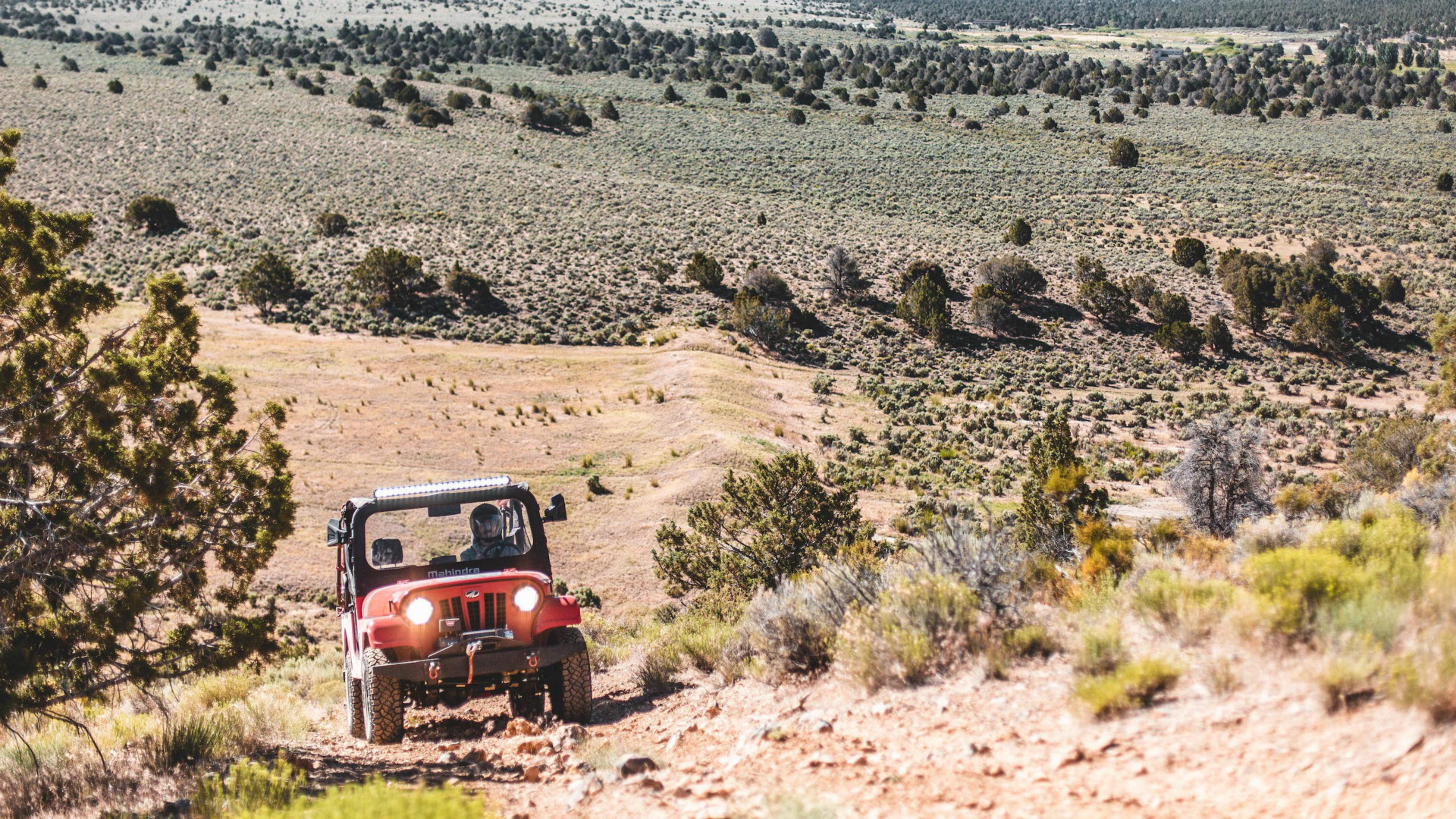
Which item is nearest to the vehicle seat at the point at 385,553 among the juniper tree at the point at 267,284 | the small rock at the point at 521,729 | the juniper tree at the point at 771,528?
the small rock at the point at 521,729

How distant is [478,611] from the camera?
24.1ft

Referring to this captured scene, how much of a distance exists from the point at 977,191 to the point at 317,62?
75892 millimetres

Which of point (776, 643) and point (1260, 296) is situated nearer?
point (776, 643)

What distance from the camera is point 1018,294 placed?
49.9m

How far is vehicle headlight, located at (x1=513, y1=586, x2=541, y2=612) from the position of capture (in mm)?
7410

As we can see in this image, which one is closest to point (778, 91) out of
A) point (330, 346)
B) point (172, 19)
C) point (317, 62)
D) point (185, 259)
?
point (317, 62)

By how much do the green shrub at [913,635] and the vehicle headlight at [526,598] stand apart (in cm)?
231

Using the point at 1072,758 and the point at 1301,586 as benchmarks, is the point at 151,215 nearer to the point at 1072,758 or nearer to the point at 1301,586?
the point at 1072,758

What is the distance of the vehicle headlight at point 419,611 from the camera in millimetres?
7188

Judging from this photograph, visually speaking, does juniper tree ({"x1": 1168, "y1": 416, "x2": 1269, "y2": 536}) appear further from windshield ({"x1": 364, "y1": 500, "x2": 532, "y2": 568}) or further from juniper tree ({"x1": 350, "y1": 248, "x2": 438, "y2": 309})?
juniper tree ({"x1": 350, "y1": 248, "x2": 438, "y2": 309})

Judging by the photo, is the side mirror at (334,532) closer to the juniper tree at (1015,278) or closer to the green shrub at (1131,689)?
the green shrub at (1131,689)

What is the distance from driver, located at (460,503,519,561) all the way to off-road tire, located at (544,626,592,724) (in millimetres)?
1028

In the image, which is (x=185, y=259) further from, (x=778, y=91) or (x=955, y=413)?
(x=778, y=91)

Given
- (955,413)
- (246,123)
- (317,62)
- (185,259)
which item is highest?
(317,62)
